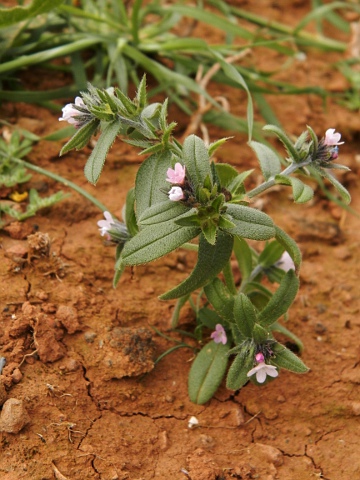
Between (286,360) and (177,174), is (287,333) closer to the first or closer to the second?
(286,360)

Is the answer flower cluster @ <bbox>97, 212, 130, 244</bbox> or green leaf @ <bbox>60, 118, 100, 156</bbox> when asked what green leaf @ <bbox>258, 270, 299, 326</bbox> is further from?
green leaf @ <bbox>60, 118, 100, 156</bbox>

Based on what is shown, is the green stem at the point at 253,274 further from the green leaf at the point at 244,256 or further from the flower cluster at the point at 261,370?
the flower cluster at the point at 261,370

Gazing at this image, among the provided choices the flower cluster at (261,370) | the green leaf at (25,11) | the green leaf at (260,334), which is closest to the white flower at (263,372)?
the flower cluster at (261,370)

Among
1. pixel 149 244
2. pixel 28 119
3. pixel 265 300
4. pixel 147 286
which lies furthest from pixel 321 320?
pixel 28 119

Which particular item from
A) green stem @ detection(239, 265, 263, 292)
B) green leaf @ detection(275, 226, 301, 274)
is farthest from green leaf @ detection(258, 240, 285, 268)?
green leaf @ detection(275, 226, 301, 274)

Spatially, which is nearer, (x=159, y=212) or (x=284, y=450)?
(x=159, y=212)

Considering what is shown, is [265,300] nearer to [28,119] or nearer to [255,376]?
[255,376]
